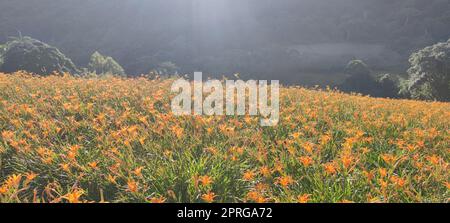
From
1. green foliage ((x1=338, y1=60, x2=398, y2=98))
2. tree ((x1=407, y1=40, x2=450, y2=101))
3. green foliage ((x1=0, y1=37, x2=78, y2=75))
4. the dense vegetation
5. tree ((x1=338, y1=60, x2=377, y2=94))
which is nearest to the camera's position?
green foliage ((x1=0, y1=37, x2=78, y2=75))

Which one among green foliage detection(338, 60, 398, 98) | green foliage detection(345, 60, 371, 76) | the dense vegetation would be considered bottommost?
green foliage detection(338, 60, 398, 98)

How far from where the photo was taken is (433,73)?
37938 millimetres

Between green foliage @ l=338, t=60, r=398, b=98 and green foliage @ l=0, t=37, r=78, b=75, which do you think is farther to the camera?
green foliage @ l=338, t=60, r=398, b=98

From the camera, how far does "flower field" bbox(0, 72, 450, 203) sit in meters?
3.55

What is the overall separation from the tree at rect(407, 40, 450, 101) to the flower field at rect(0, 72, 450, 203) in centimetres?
3495

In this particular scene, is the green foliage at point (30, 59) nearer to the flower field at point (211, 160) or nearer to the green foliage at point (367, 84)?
the flower field at point (211, 160)

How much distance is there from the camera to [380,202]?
3.19 m

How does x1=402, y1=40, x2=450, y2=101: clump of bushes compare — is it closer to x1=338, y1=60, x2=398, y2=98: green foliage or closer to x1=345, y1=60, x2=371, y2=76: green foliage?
x1=338, y1=60, x2=398, y2=98: green foliage

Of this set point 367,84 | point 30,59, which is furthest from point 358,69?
point 30,59

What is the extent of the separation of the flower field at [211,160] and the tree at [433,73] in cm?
3495

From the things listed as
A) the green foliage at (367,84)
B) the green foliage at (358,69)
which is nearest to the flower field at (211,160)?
the green foliage at (367,84)

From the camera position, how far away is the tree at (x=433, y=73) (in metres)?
37.8

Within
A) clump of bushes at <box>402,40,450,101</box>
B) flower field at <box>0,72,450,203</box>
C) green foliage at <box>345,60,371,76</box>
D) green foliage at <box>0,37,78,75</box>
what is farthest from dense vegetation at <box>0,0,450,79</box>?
flower field at <box>0,72,450,203</box>

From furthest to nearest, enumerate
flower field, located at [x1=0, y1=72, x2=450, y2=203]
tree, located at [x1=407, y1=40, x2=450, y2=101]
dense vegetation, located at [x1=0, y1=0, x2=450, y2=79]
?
dense vegetation, located at [x1=0, y1=0, x2=450, y2=79], tree, located at [x1=407, y1=40, x2=450, y2=101], flower field, located at [x1=0, y1=72, x2=450, y2=203]
